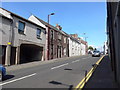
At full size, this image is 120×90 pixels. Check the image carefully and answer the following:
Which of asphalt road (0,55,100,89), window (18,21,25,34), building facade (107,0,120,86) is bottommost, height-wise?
asphalt road (0,55,100,89)

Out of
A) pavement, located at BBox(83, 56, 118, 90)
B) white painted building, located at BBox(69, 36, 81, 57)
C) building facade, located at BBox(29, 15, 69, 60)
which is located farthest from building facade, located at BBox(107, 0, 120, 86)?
white painted building, located at BBox(69, 36, 81, 57)

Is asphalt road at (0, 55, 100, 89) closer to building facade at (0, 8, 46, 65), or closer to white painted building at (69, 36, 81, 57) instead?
building facade at (0, 8, 46, 65)

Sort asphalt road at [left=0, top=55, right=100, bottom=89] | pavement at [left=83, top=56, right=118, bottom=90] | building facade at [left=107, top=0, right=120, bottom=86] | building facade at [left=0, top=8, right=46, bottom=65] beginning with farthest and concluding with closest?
building facade at [left=0, top=8, right=46, bottom=65], asphalt road at [left=0, top=55, right=100, bottom=89], pavement at [left=83, top=56, right=118, bottom=90], building facade at [left=107, top=0, right=120, bottom=86]

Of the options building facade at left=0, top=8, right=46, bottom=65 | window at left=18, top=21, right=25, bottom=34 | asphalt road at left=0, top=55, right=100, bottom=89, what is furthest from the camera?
window at left=18, top=21, right=25, bottom=34

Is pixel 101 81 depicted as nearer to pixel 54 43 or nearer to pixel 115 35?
pixel 115 35

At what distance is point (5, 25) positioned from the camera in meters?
15.2

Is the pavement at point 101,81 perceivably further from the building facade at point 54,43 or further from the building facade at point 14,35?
the building facade at point 54,43

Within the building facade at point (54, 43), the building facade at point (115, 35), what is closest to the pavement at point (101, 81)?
the building facade at point (115, 35)

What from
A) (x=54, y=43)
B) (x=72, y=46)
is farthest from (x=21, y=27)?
(x=72, y=46)

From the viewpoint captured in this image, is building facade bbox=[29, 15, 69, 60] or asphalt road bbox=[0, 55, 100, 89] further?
building facade bbox=[29, 15, 69, 60]

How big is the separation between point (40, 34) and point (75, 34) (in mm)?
37032

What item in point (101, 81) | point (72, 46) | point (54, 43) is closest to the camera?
point (101, 81)

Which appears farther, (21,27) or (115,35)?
(21,27)

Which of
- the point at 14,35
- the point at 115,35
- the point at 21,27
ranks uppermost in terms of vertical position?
the point at 21,27
